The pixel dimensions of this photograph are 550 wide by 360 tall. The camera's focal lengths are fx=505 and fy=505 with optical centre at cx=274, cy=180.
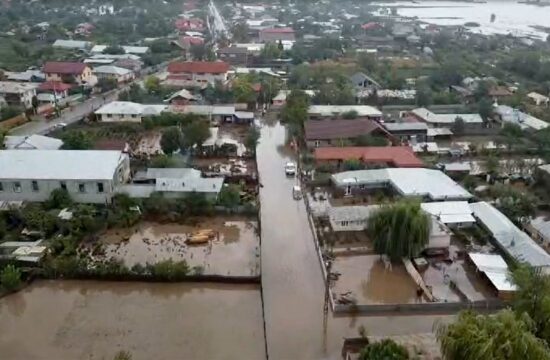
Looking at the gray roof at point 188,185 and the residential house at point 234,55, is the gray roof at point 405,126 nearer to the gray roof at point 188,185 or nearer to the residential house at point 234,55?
the gray roof at point 188,185

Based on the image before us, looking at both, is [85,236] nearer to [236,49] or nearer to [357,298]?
[357,298]

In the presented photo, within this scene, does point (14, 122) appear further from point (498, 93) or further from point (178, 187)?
point (498, 93)

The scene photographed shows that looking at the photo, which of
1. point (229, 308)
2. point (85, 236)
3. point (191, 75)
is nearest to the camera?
point (229, 308)

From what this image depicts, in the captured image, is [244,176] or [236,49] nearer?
[244,176]

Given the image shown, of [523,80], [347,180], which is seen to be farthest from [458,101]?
[347,180]

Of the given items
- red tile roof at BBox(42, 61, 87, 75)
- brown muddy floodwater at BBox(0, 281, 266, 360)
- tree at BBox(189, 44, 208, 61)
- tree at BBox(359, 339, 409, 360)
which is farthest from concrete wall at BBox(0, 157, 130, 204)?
tree at BBox(189, 44, 208, 61)

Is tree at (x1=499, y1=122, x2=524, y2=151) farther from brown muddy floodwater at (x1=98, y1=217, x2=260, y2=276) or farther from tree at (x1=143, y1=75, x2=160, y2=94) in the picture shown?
tree at (x1=143, y1=75, x2=160, y2=94)

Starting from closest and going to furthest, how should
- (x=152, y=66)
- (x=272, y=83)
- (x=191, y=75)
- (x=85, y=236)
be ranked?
(x=85, y=236) < (x=272, y=83) < (x=191, y=75) < (x=152, y=66)
